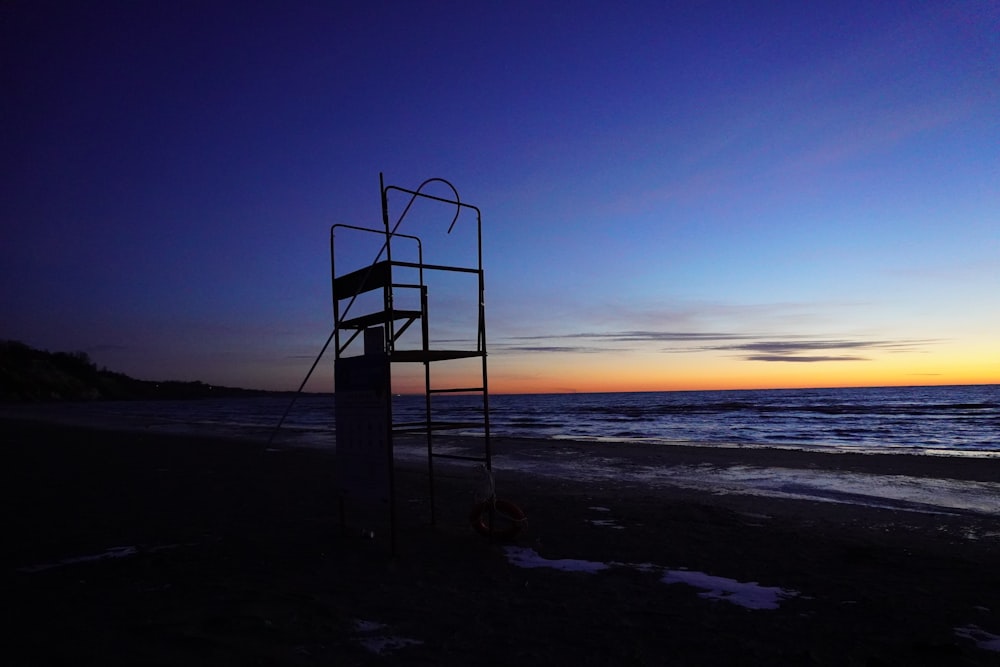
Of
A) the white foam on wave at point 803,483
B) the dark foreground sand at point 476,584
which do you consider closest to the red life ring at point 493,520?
the dark foreground sand at point 476,584

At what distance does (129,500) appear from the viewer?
36.6 ft

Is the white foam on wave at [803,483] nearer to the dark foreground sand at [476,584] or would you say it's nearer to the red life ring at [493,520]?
the dark foreground sand at [476,584]

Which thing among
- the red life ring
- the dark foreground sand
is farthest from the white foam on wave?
the red life ring

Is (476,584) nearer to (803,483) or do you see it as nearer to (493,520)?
(493,520)

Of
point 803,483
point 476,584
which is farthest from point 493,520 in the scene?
point 803,483

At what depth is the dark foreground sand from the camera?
4504mm

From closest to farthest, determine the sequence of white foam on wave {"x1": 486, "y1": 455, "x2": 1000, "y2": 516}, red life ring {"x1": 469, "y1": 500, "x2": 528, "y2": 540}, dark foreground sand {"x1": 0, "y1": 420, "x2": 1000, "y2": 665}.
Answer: dark foreground sand {"x1": 0, "y1": 420, "x2": 1000, "y2": 665} < red life ring {"x1": 469, "y1": 500, "x2": 528, "y2": 540} < white foam on wave {"x1": 486, "y1": 455, "x2": 1000, "y2": 516}

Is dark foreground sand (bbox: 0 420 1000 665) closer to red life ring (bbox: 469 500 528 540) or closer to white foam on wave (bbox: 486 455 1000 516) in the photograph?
red life ring (bbox: 469 500 528 540)

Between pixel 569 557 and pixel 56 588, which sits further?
pixel 569 557

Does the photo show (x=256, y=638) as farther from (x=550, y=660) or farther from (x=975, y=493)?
(x=975, y=493)

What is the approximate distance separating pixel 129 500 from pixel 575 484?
8.57 meters

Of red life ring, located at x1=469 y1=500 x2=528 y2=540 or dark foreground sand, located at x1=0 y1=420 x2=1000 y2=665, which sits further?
red life ring, located at x1=469 y1=500 x2=528 y2=540

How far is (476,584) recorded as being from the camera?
20.3 feet

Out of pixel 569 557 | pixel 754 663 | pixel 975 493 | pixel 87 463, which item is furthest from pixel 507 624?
pixel 87 463
